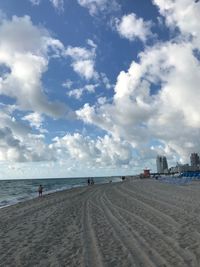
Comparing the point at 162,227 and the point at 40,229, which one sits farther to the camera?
the point at 40,229

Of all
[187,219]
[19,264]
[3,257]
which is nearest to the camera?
[19,264]

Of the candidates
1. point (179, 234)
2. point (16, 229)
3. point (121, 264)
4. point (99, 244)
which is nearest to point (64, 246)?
point (99, 244)

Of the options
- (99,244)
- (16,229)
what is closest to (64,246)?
(99,244)

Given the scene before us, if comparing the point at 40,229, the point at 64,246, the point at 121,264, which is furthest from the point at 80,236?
the point at 121,264

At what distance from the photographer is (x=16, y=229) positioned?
16.6 metres

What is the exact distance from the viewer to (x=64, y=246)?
38.1ft

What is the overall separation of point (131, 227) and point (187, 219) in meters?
2.98

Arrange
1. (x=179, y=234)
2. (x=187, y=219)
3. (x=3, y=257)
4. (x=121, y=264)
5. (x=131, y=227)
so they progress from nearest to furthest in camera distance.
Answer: (x=121, y=264) < (x=3, y=257) < (x=179, y=234) < (x=131, y=227) < (x=187, y=219)

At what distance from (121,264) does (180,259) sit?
1.58 meters

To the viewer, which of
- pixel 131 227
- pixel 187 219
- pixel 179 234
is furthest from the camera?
pixel 187 219

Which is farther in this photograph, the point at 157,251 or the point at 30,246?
the point at 30,246

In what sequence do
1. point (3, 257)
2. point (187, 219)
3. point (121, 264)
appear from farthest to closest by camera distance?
point (187, 219)
point (3, 257)
point (121, 264)

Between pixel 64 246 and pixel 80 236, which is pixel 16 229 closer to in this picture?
pixel 80 236

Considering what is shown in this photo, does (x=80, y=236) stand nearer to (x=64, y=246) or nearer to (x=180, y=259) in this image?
(x=64, y=246)
